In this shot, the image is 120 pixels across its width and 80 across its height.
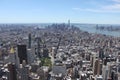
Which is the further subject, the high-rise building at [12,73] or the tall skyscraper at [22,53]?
the tall skyscraper at [22,53]

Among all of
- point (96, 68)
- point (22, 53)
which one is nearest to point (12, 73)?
point (22, 53)

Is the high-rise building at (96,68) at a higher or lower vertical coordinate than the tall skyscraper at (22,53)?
lower

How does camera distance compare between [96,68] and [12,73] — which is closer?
[12,73]

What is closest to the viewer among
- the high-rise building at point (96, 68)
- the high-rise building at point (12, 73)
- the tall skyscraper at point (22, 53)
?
the high-rise building at point (12, 73)

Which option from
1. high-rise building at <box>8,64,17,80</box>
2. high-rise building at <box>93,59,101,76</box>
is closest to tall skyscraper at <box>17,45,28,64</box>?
high-rise building at <box>8,64,17,80</box>

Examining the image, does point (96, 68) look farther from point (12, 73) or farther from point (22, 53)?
point (12, 73)

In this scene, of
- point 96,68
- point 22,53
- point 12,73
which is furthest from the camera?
point 22,53

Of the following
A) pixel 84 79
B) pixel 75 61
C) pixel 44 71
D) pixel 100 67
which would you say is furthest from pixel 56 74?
pixel 75 61

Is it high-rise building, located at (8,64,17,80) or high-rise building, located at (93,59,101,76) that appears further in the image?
high-rise building, located at (93,59,101,76)

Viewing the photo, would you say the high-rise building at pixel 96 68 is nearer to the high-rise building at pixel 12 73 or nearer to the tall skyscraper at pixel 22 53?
the tall skyscraper at pixel 22 53

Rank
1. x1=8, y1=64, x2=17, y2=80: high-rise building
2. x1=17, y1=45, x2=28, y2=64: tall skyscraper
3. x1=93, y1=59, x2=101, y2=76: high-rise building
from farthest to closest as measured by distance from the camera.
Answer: x1=17, y1=45, x2=28, y2=64: tall skyscraper < x1=93, y1=59, x2=101, y2=76: high-rise building < x1=8, y1=64, x2=17, y2=80: high-rise building

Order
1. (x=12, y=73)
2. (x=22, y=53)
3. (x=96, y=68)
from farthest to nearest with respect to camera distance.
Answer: (x=22, y=53)
(x=96, y=68)
(x=12, y=73)

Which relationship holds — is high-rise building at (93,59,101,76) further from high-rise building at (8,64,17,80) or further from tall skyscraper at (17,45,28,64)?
high-rise building at (8,64,17,80)

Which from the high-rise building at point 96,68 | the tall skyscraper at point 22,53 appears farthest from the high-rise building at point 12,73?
the high-rise building at point 96,68
